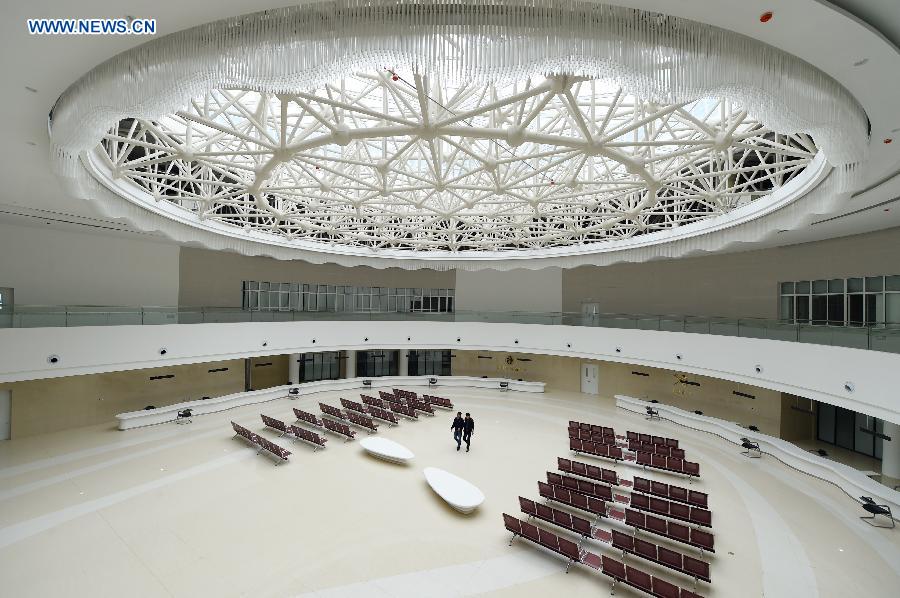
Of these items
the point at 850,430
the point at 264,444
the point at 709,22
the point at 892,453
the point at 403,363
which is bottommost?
the point at 264,444

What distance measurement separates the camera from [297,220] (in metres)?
21.4

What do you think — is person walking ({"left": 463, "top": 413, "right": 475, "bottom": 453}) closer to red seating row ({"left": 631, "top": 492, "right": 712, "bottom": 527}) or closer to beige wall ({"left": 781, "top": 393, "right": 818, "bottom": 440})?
red seating row ({"left": 631, "top": 492, "right": 712, "bottom": 527})

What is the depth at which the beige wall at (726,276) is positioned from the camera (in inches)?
640

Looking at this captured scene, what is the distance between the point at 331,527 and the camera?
9852mm

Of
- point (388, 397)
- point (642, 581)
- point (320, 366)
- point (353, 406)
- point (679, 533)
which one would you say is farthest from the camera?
point (320, 366)

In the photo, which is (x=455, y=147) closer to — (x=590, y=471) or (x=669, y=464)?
(x=590, y=471)

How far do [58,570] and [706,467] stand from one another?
1756cm

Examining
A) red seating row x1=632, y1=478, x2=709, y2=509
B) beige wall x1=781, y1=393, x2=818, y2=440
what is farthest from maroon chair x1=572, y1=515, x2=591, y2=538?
beige wall x1=781, y1=393, x2=818, y2=440

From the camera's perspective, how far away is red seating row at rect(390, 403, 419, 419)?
19500 millimetres

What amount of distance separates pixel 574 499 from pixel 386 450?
21.0 ft

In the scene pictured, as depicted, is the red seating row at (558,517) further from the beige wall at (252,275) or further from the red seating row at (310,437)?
the beige wall at (252,275)

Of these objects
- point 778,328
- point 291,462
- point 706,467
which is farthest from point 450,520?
point 778,328

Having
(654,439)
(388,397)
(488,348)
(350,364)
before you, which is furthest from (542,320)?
(350,364)

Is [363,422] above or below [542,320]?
below
